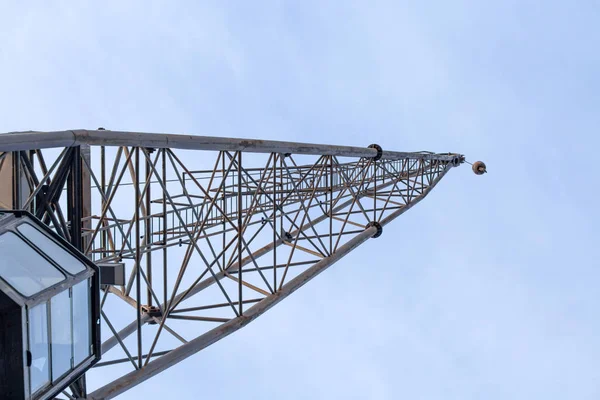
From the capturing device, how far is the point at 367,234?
18516 millimetres

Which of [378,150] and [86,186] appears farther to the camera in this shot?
[378,150]

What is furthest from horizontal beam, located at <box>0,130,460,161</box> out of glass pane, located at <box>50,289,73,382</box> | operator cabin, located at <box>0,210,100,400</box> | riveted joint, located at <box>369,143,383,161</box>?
riveted joint, located at <box>369,143,383,161</box>

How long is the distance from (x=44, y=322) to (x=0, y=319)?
0.71 metres

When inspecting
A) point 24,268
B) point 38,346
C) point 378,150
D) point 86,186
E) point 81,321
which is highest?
point 378,150

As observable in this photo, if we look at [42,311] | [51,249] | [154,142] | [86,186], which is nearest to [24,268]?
[42,311]

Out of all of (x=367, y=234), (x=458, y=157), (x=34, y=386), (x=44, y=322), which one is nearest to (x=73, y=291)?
(x=44, y=322)

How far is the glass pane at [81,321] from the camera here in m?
7.19

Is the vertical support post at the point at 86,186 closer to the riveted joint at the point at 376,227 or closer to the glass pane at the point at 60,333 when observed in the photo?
the glass pane at the point at 60,333

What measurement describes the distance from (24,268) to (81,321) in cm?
143

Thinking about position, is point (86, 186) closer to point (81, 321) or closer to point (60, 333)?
point (81, 321)

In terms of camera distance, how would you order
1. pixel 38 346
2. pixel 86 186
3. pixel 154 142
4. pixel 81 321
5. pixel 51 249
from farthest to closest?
pixel 154 142, pixel 86 186, pixel 81 321, pixel 51 249, pixel 38 346

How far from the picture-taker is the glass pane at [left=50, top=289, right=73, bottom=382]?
6.56 metres

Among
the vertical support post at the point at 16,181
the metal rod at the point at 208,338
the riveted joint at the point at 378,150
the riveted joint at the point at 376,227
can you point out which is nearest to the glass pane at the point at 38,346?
the vertical support post at the point at 16,181

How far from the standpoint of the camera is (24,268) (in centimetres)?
629
